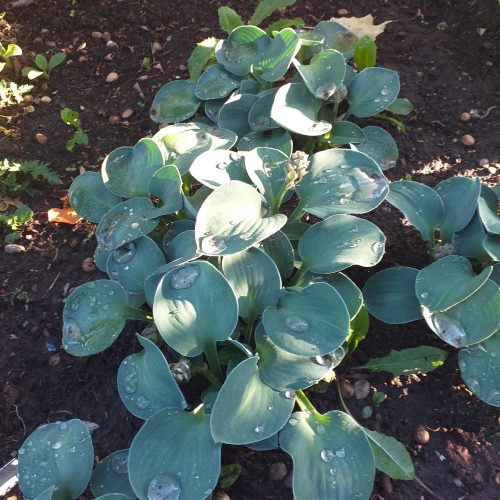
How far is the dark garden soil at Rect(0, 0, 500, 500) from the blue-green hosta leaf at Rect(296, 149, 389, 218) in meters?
0.35

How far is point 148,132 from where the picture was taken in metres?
2.28

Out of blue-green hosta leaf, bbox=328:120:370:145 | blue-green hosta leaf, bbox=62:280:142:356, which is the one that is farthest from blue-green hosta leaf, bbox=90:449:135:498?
blue-green hosta leaf, bbox=328:120:370:145

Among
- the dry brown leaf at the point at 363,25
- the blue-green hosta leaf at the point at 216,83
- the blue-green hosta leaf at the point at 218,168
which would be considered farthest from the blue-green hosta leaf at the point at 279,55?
the dry brown leaf at the point at 363,25

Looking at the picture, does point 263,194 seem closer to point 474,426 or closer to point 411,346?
point 411,346

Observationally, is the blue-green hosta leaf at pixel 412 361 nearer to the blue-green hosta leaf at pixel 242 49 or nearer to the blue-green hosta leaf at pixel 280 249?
the blue-green hosta leaf at pixel 280 249

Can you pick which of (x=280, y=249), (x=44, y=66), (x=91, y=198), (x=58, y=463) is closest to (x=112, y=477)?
(x=58, y=463)

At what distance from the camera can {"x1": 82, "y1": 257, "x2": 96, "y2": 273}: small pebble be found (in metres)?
1.91

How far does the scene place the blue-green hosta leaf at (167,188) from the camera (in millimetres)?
1530

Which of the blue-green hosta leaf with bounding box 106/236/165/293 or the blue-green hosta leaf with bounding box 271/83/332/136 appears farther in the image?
the blue-green hosta leaf with bounding box 271/83/332/136

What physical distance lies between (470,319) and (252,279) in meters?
0.56

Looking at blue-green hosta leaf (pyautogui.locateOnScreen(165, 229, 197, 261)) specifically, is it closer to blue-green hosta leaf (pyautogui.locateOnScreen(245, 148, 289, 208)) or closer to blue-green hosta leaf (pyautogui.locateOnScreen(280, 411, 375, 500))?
blue-green hosta leaf (pyautogui.locateOnScreen(245, 148, 289, 208))

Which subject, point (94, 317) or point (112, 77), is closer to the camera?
point (94, 317)

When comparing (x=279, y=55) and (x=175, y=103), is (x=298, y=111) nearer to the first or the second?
(x=279, y=55)

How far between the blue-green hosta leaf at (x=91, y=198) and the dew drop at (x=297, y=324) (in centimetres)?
72
